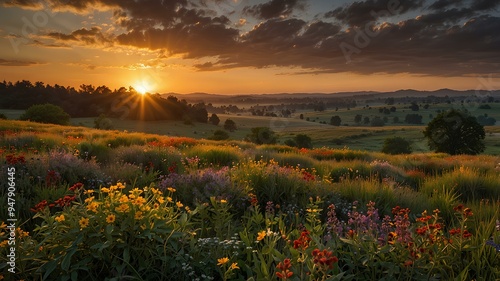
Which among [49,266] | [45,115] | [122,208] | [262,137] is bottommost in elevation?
[262,137]

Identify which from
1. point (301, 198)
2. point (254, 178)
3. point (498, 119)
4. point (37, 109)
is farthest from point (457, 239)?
point (498, 119)

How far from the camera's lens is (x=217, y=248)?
165 inches

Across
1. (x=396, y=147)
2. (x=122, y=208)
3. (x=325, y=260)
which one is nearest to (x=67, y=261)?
(x=122, y=208)

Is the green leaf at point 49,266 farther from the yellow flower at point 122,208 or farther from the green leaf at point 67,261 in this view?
the yellow flower at point 122,208

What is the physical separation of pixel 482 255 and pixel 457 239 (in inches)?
21.8

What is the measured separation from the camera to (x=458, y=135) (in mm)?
52312

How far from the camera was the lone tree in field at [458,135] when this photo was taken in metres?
51.9

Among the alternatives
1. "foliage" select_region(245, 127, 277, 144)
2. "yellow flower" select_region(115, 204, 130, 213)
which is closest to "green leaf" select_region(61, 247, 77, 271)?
"yellow flower" select_region(115, 204, 130, 213)

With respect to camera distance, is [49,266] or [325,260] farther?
[49,266]

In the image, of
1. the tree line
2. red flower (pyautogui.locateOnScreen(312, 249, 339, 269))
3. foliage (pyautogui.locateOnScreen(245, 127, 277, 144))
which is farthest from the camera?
the tree line

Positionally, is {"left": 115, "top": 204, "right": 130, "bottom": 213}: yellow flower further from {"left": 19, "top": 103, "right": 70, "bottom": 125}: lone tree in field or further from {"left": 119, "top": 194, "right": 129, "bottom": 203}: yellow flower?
{"left": 19, "top": 103, "right": 70, "bottom": 125}: lone tree in field

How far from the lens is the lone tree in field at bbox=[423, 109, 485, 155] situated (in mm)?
51906

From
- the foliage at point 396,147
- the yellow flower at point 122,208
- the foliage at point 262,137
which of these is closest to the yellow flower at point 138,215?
the yellow flower at point 122,208

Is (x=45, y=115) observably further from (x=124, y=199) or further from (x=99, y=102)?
(x=124, y=199)
